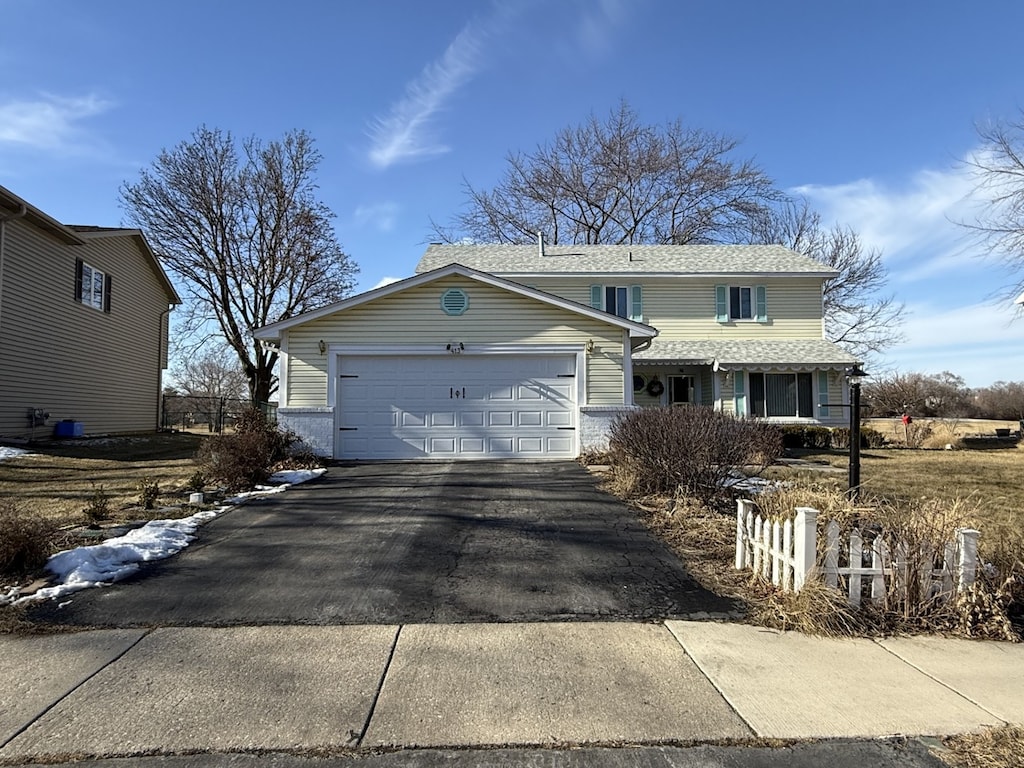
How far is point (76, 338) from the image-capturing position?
17.4 meters

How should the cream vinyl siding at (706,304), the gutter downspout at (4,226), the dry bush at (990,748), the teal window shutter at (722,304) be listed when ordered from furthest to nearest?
the teal window shutter at (722,304), the cream vinyl siding at (706,304), the gutter downspout at (4,226), the dry bush at (990,748)

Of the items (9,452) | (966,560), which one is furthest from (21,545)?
(9,452)

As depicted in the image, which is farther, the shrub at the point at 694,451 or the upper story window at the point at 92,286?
the upper story window at the point at 92,286

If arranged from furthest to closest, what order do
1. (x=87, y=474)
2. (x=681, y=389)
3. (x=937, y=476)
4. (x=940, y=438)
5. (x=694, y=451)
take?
1. (x=681, y=389)
2. (x=940, y=438)
3. (x=87, y=474)
4. (x=937, y=476)
5. (x=694, y=451)

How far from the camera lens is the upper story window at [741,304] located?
21.2m

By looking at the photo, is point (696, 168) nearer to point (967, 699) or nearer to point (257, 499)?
point (257, 499)

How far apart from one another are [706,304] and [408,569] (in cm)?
1801

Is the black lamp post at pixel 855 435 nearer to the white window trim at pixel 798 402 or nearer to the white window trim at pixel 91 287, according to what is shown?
the white window trim at pixel 798 402

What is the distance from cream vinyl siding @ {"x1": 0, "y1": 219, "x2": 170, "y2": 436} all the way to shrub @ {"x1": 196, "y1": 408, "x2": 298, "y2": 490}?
798cm

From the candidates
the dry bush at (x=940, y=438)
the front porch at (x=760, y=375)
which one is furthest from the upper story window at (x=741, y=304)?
the dry bush at (x=940, y=438)

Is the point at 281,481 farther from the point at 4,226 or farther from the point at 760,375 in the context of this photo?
the point at 760,375

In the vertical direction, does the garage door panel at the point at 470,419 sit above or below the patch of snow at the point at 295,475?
above

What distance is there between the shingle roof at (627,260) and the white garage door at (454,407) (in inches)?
351

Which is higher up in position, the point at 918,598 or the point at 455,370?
the point at 455,370
